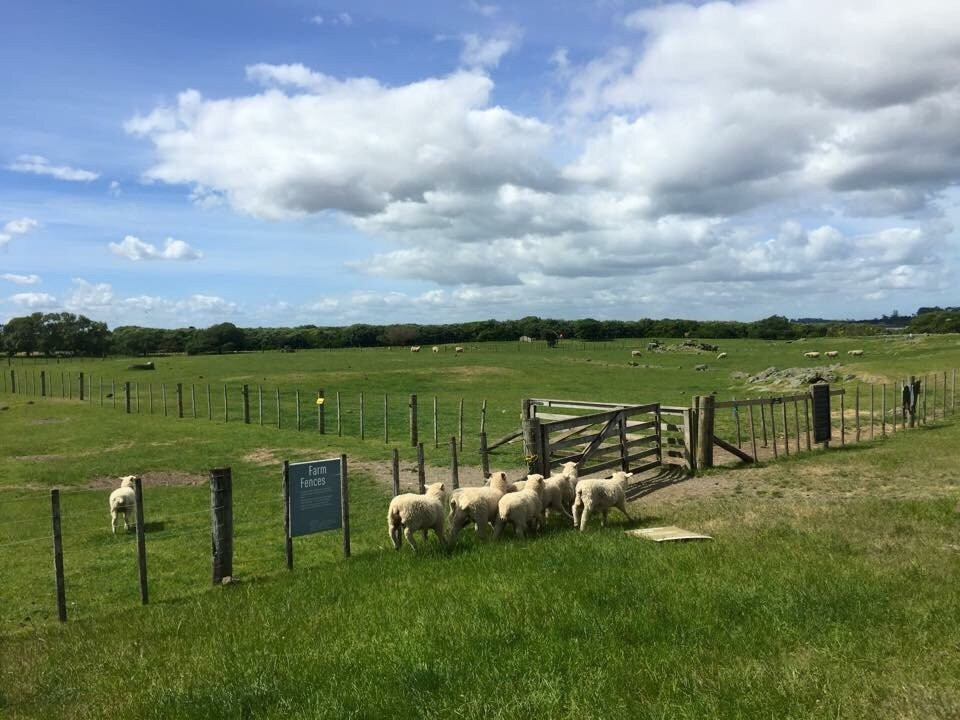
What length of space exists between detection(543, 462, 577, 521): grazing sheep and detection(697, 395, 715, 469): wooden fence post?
7.42 metres

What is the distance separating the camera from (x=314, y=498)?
11.5 meters

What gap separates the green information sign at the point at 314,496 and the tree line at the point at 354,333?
122403 mm

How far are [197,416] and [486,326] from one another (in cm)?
12576

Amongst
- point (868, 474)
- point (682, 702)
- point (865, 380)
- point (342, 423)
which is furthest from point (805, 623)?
point (865, 380)

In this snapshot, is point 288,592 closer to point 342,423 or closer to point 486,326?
point 342,423

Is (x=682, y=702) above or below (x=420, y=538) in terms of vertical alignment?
above

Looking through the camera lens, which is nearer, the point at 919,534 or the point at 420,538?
the point at 919,534

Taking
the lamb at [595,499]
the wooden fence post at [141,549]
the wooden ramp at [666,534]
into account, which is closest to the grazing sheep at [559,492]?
the lamb at [595,499]

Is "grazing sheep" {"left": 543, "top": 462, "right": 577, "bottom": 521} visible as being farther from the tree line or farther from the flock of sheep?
the tree line

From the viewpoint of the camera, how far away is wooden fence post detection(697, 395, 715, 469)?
19.6m

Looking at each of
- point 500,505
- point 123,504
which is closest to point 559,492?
point 500,505

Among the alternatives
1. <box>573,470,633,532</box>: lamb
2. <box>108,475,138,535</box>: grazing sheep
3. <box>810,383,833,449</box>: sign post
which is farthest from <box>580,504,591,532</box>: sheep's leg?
<box>810,383,833,449</box>: sign post

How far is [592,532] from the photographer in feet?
38.6

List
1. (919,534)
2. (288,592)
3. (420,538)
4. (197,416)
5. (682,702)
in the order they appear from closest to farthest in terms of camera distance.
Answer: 1. (682,702)
2. (288,592)
3. (919,534)
4. (420,538)
5. (197,416)
